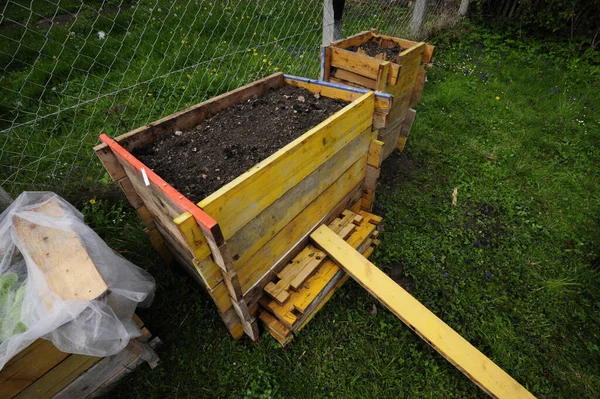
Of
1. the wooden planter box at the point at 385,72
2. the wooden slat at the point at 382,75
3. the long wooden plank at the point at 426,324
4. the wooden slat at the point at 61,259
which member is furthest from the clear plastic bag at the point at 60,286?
the wooden slat at the point at 382,75

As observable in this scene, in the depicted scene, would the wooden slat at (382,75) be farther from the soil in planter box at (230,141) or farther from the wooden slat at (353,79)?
the soil in planter box at (230,141)

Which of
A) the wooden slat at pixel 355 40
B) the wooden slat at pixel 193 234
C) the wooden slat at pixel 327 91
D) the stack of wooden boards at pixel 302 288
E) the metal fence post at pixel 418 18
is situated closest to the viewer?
the wooden slat at pixel 193 234

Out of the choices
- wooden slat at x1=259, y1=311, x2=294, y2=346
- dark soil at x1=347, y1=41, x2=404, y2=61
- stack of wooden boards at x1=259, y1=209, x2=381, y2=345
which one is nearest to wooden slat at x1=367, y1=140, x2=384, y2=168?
stack of wooden boards at x1=259, y1=209, x2=381, y2=345

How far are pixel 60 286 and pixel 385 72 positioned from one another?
2.73 metres

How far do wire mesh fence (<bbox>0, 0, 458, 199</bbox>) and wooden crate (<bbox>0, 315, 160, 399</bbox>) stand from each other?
5.44 ft

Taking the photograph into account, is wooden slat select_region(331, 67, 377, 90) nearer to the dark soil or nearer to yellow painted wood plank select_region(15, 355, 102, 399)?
the dark soil

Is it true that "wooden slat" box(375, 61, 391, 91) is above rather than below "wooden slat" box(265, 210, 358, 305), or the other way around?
above

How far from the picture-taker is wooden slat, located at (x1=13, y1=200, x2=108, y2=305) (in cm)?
156

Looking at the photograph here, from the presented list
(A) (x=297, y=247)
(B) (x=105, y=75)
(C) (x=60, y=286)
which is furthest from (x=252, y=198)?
(B) (x=105, y=75)

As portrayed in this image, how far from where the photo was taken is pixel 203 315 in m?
2.30

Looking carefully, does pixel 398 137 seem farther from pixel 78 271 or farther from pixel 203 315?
pixel 78 271

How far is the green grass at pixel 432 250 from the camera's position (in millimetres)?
2049

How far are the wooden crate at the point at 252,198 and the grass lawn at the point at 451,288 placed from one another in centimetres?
35

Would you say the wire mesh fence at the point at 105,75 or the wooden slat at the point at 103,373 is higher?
the wire mesh fence at the point at 105,75
